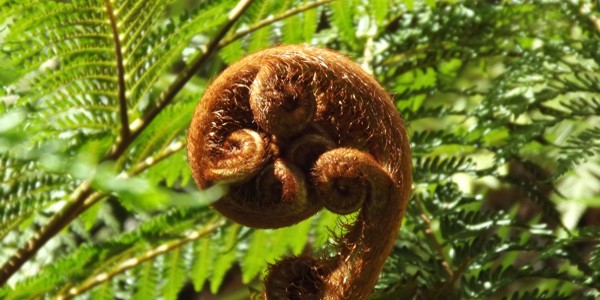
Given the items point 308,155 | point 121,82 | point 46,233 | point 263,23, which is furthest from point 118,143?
point 308,155

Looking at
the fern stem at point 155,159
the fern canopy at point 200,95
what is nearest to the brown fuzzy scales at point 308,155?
the fern canopy at point 200,95

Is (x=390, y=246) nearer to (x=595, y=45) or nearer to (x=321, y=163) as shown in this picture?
(x=321, y=163)

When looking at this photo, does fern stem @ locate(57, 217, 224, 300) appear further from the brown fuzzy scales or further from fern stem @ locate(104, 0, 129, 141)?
the brown fuzzy scales

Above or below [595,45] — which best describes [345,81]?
above

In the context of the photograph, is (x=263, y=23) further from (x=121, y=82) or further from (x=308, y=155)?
(x=308, y=155)

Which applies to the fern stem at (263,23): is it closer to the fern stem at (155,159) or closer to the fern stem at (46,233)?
the fern stem at (155,159)

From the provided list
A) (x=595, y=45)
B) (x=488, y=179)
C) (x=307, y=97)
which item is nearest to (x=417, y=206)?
(x=595, y=45)

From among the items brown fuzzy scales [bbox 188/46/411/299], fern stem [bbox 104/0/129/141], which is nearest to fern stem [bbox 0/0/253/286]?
fern stem [bbox 104/0/129/141]

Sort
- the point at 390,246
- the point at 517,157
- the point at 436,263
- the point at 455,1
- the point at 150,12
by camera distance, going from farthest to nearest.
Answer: the point at 455,1, the point at 517,157, the point at 150,12, the point at 436,263, the point at 390,246
